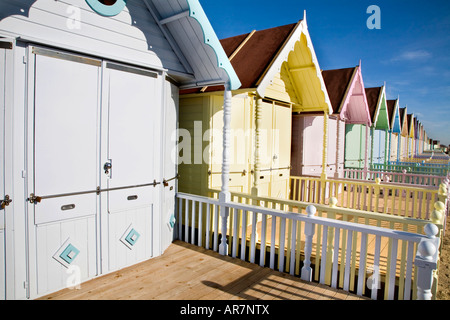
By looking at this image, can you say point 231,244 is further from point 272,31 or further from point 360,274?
point 272,31

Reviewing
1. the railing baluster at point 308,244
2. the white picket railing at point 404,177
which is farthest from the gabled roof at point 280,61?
the white picket railing at point 404,177

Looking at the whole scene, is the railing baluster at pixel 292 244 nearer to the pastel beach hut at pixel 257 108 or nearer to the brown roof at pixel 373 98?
the pastel beach hut at pixel 257 108

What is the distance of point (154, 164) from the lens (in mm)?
4414

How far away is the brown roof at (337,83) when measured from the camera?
30.1ft

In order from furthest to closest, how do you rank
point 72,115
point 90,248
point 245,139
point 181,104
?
point 245,139 < point 181,104 < point 90,248 < point 72,115

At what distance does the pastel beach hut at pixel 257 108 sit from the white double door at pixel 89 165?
57.5 inches

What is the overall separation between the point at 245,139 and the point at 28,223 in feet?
14.4

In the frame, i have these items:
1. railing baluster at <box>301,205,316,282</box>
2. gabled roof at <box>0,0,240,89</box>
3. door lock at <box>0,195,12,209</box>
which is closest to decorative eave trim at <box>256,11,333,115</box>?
gabled roof at <box>0,0,240,89</box>

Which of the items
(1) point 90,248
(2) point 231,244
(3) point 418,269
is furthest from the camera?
(2) point 231,244

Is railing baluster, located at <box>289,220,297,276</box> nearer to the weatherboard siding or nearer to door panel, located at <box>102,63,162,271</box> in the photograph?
door panel, located at <box>102,63,162,271</box>

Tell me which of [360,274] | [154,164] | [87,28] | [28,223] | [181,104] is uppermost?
[87,28]

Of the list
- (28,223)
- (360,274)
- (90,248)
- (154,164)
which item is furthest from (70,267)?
(360,274)

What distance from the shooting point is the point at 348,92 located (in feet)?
30.1

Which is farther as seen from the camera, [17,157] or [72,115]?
[72,115]
